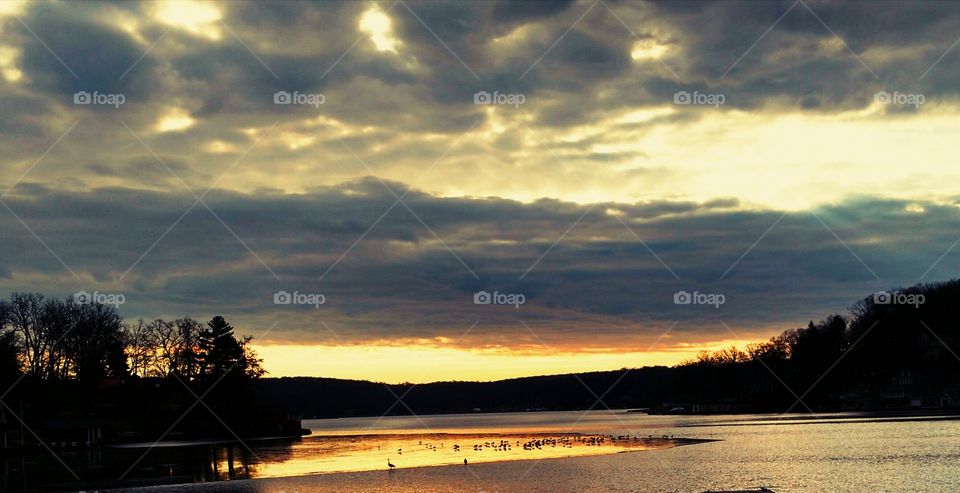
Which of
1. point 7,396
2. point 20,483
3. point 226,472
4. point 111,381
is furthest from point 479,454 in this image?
point 111,381

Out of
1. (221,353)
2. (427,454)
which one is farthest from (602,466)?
(221,353)

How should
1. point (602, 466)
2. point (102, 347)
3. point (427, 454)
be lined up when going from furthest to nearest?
point (102, 347) → point (427, 454) → point (602, 466)

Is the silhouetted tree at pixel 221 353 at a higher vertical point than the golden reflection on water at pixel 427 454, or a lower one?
higher

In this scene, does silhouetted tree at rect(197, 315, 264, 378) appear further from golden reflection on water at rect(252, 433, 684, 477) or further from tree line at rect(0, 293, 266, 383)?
golden reflection on water at rect(252, 433, 684, 477)

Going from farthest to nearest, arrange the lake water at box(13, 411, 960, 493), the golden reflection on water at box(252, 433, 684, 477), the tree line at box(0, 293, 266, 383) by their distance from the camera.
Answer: the tree line at box(0, 293, 266, 383), the golden reflection on water at box(252, 433, 684, 477), the lake water at box(13, 411, 960, 493)

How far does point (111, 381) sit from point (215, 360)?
60.2ft

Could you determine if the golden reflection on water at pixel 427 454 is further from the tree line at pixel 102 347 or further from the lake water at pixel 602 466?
the tree line at pixel 102 347

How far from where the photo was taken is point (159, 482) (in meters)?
54.4

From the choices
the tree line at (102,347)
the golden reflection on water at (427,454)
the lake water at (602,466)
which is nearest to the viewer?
the lake water at (602,466)

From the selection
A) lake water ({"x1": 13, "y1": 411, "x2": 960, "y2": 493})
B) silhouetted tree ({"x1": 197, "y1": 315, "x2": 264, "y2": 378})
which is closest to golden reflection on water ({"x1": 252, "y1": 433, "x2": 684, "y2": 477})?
lake water ({"x1": 13, "y1": 411, "x2": 960, "y2": 493})

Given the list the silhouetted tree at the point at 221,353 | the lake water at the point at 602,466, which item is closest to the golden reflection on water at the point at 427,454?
the lake water at the point at 602,466

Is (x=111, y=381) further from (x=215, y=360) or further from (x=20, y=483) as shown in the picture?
(x=20, y=483)

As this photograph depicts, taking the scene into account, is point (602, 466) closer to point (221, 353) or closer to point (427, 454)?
point (427, 454)

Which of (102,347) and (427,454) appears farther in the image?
(102,347)
